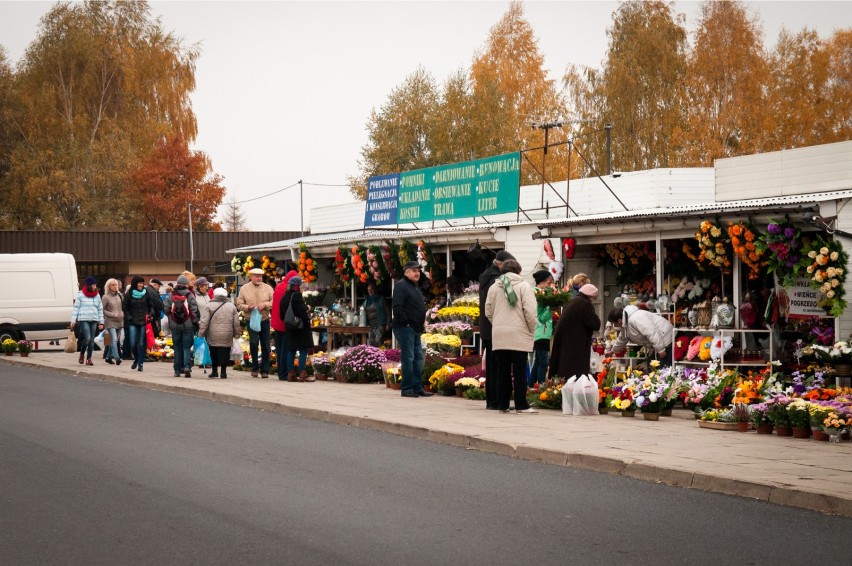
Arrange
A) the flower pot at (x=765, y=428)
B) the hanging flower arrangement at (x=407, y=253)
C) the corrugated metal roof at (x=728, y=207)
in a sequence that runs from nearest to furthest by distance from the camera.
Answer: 1. the flower pot at (x=765, y=428)
2. the corrugated metal roof at (x=728, y=207)
3. the hanging flower arrangement at (x=407, y=253)

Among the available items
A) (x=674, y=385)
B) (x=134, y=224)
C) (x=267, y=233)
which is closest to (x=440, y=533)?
(x=674, y=385)

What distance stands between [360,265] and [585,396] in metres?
11.6

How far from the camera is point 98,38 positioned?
63156mm

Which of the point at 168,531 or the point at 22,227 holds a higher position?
the point at 22,227

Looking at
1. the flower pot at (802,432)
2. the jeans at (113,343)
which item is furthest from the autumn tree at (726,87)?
the flower pot at (802,432)

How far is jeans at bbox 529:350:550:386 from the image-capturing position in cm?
1792

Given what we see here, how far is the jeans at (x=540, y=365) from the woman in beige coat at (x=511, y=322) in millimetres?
2933

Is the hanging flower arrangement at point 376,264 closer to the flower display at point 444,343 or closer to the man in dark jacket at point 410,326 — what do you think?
the flower display at point 444,343

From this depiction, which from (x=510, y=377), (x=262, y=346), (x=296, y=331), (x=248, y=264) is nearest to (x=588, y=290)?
(x=510, y=377)

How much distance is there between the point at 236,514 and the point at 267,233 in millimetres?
53996

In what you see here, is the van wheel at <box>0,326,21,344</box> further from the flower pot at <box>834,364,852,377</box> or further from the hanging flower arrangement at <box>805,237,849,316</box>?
the flower pot at <box>834,364,852,377</box>

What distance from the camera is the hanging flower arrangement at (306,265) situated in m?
29.0

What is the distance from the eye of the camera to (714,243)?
1692 centimetres

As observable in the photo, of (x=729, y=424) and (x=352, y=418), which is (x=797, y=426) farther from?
(x=352, y=418)
